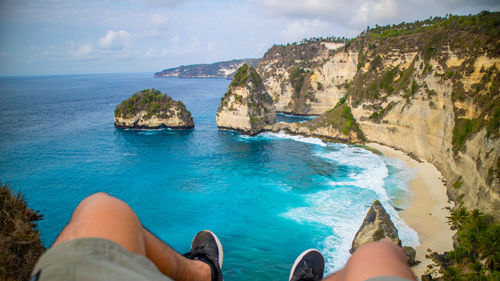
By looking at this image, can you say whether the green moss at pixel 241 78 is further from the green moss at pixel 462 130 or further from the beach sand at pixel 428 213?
the green moss at pixel 462 130

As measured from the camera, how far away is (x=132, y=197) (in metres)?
28.0

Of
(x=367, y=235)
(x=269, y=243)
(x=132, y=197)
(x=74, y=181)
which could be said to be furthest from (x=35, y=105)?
(x=367, y=235)

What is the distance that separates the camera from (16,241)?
5262 millimetres

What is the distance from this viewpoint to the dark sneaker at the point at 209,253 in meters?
3.20

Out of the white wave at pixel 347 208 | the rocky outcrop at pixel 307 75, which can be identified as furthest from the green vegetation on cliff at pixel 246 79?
the white wave at pixel 347 208

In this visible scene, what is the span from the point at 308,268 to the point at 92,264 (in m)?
2.74

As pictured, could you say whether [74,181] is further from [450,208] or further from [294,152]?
[450,208]

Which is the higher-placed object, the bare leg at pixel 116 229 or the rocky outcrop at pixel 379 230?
the bare leg at pixel 116 229

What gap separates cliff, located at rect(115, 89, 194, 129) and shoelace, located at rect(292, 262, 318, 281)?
182ft

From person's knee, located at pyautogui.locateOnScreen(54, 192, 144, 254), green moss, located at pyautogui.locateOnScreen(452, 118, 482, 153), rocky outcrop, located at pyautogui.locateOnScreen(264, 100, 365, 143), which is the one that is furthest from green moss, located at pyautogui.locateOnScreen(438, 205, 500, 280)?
rocky outcrop, located at pyautogui.locateOnScreen(264, 100, 365, 143)

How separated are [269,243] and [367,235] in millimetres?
7073

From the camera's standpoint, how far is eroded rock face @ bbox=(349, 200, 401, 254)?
16.8 meters

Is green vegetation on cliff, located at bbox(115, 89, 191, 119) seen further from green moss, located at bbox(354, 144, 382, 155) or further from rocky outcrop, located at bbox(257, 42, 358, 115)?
green moss, located at bbox(354, 144, 382, 155)

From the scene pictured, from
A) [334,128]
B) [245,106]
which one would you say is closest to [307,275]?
[334,128]
